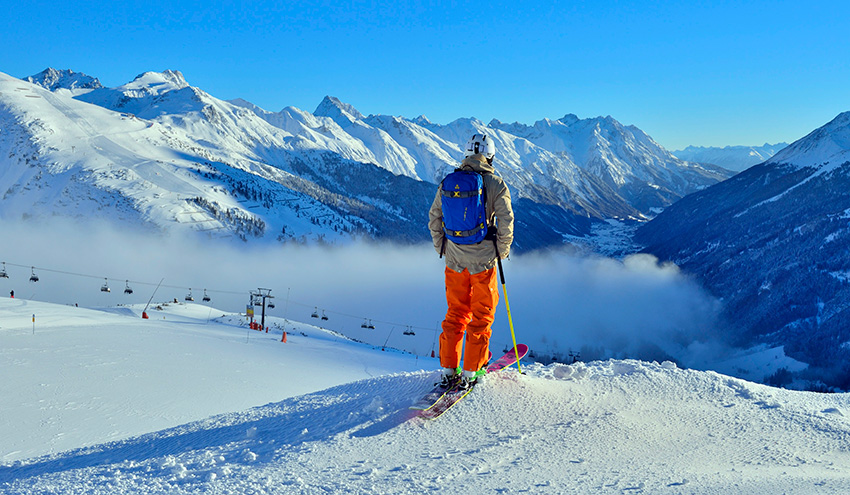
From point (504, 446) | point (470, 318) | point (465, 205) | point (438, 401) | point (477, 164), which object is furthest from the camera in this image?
point (470, 318)

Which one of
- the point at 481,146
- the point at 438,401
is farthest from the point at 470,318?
the point at 481,146

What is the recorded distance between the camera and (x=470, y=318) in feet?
22.4

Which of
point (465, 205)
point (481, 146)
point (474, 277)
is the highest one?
point (481, 146)

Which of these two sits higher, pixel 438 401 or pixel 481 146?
pixel 481 146

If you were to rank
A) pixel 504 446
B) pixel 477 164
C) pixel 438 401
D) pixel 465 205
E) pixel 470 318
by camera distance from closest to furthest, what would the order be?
1. pixel 504 446
2. pixel 438 401
3. pixel 465 205
4. pixel 477 164
5. pixel 470 318

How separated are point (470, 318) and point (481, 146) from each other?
236 cm

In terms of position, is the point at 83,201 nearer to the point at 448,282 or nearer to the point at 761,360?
the point at 448,282

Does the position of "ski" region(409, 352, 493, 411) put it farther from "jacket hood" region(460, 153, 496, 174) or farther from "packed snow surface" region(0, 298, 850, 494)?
"jacket hood" region(460, 153, 496, 174)

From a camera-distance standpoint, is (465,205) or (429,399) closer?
(429,399)

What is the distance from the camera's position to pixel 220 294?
172 meters

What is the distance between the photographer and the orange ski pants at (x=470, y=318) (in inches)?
261

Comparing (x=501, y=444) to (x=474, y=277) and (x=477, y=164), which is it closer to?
(x=474, y=277)

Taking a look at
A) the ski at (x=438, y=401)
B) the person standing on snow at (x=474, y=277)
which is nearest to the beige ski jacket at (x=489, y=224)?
the person standing on snow at (x=474, y=277)

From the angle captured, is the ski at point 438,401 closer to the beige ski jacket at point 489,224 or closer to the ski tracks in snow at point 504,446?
the ski tracks in snow at point 504,446
